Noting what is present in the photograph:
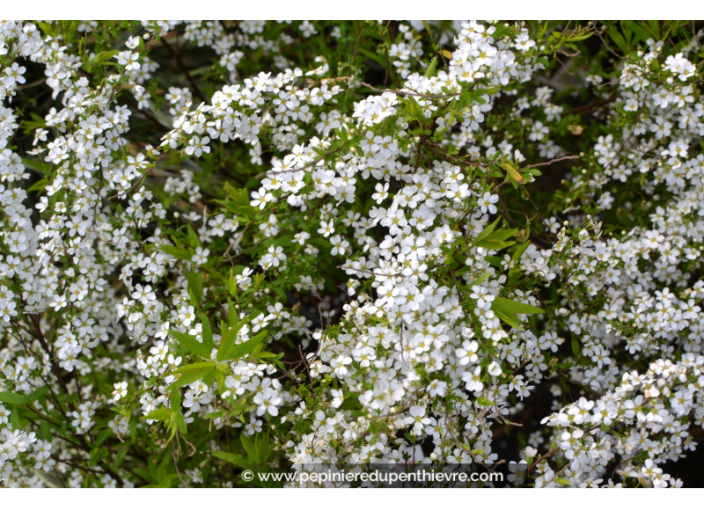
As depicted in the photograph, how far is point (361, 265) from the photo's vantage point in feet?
8.49

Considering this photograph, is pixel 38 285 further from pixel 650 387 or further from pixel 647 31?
pixel 647 31

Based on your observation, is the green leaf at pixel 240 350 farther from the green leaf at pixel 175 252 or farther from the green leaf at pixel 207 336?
the green leaf at pixel 175 252

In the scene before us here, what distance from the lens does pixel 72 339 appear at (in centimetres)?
289

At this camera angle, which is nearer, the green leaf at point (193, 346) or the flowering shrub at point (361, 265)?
the green leaf at point (193, 346)

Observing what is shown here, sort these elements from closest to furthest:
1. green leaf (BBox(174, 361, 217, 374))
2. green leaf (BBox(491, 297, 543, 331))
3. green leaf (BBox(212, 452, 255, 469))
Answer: green leaf (BBox(174, 361, 217, 374)) < green leaf (BBox(491, 297, 543, 331)) < green leaf (BBox(212, 452, 255, 469))

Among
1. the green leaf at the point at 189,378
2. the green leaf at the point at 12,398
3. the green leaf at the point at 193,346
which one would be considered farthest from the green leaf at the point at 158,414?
the green leaf at the point at 12,398

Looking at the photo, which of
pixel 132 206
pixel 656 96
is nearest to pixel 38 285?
pixel 132 206

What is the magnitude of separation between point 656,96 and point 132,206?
287 centimetres

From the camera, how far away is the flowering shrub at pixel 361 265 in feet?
7.76

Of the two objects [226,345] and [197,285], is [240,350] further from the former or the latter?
[197,285]

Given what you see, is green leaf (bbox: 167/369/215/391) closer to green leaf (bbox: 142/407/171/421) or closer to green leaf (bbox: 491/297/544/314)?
green leaf (bbox: 142/407/171/421)

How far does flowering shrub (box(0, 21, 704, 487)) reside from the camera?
7.76 ft

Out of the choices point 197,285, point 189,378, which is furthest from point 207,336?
point 197,285

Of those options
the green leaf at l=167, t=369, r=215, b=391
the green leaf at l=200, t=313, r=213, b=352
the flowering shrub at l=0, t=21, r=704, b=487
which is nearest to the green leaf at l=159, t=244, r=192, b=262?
the flowering shrub at l=0, t=21, r=704, b=487
